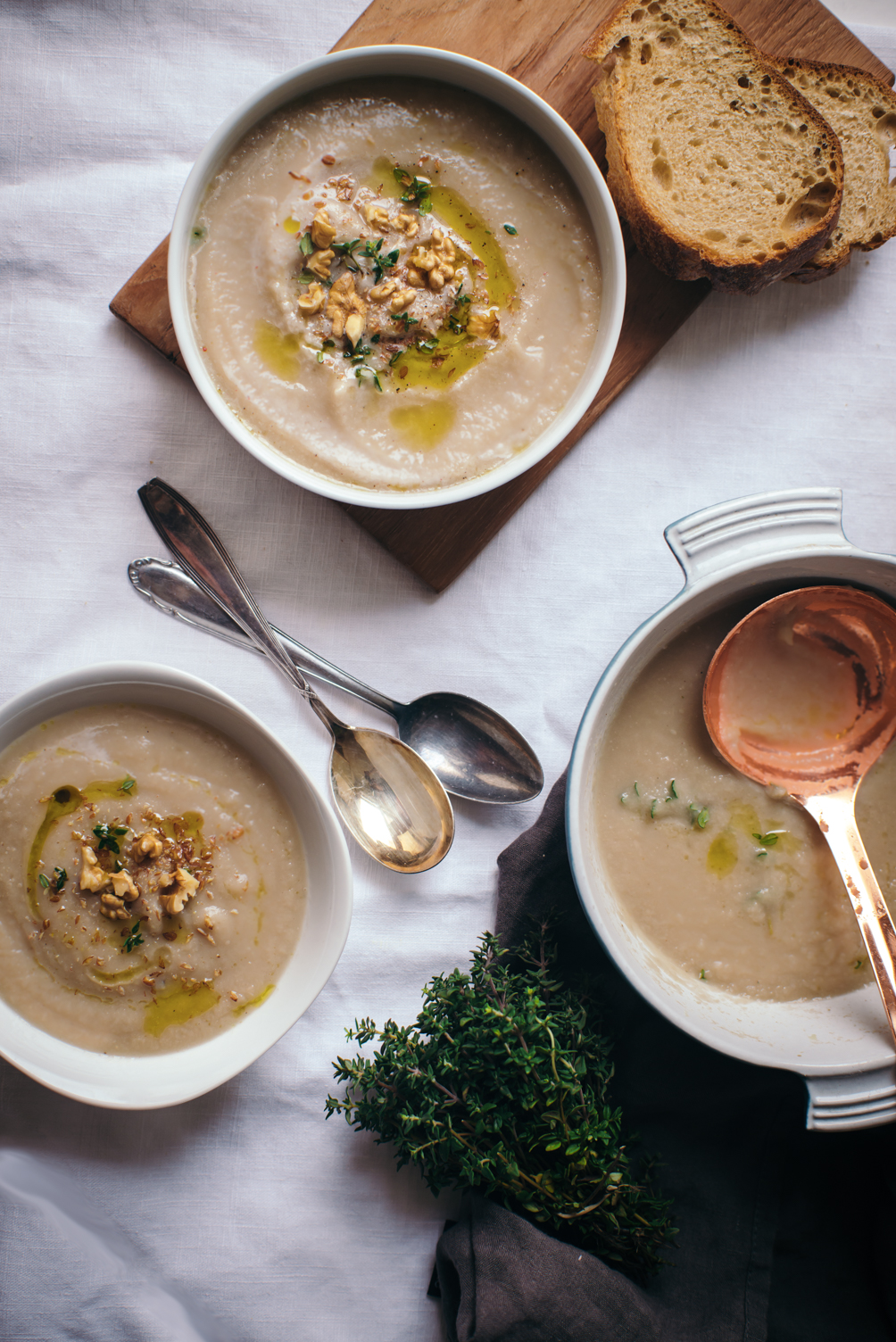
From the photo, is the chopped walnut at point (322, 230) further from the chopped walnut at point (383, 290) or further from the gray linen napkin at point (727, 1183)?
the gray linen napkin at point (727, 1183)

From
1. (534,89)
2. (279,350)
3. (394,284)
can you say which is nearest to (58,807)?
(279,350)

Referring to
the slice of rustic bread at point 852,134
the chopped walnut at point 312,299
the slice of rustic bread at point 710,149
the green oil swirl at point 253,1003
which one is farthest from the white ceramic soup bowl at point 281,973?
the slice of rustic bread at point 852,134

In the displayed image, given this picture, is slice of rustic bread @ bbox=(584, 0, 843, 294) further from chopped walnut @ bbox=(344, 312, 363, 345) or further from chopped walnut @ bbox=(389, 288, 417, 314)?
chopped walnut @ bbox=(344, 312, 363, 345)

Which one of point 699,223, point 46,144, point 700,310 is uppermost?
point 699,223

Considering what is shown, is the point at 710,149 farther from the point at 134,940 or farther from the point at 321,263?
the point at 134,940

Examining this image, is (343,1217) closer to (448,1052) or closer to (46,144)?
(448,1052)

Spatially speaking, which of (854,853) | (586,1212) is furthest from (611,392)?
(586,1212)
